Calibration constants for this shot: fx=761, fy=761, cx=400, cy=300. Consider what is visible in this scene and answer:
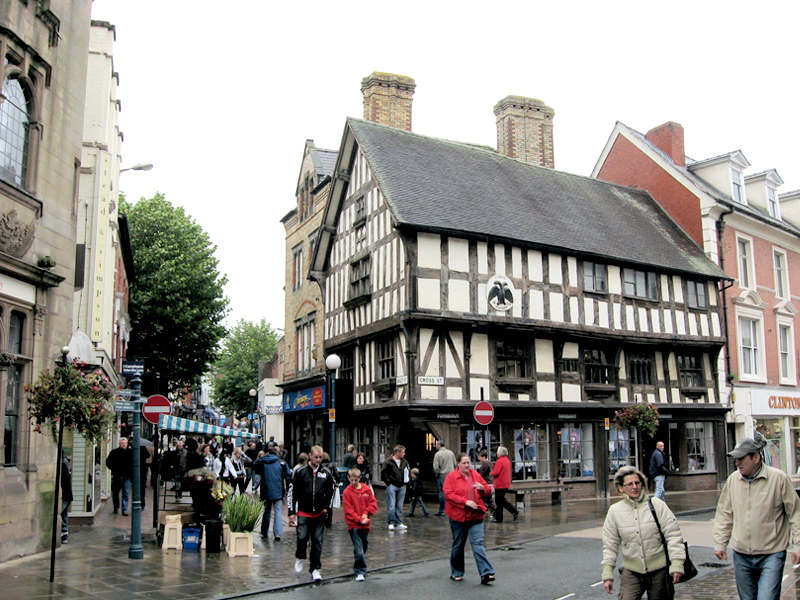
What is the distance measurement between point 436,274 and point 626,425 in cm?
748

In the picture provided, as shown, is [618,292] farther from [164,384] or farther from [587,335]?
[164,384]

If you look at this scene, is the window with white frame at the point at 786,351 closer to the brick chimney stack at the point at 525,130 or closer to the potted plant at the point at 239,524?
the brick chimney stack at the point at 525,130

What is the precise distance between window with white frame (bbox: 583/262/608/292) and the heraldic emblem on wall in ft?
10.1

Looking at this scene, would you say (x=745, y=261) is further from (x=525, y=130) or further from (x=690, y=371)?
(x=525, y=130)

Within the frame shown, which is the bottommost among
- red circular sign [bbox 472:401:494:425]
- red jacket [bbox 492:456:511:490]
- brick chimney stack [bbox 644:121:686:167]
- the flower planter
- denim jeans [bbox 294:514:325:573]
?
the flower planter

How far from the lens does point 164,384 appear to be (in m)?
13.2

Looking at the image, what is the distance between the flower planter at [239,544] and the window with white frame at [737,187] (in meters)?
24.9

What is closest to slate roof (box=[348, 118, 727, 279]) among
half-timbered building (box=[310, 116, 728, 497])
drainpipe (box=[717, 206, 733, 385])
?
half-timbered building (box=[310, 116, 728, 497])

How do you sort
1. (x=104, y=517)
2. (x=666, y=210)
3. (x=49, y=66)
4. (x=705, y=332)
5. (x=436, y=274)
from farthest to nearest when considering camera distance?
(x=666, y=210), (x=705, y=332), (x=436, y=274), (x=104, y=517), (x=49, y=66)

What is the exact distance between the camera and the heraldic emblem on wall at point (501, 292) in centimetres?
2147

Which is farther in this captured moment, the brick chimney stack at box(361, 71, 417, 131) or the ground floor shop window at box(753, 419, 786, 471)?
the ground floor shop window at box(753, 419, 786, 471)

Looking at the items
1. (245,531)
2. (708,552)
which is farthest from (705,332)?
(245,531)

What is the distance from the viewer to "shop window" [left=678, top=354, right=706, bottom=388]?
25922mm

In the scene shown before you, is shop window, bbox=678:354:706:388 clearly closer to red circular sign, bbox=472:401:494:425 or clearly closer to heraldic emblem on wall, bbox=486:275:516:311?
heraldic emblem on wall, bbox=486:275:516:311
